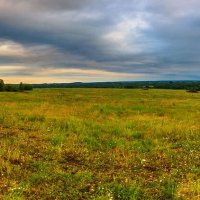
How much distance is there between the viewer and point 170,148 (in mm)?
13578

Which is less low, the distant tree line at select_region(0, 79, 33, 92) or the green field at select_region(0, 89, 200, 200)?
the distant tree line at select_region(0, 79, 33, 92)

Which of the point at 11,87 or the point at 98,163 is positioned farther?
the point at 11,87

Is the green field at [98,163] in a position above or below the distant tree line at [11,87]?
below

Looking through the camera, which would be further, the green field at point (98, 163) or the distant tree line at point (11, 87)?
the distant tree line at point (11, 87)

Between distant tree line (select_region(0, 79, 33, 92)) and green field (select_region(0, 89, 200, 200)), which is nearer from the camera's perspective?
green field (select_region(0, 89, 200, 200))

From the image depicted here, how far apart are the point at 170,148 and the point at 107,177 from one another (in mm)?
4880

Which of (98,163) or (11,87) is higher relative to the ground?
(11,87)

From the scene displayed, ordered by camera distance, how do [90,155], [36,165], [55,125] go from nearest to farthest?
[36,165], [90,155], [55,125]

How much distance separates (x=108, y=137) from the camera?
1541 cm

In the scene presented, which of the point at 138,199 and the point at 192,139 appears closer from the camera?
the point at 138,199

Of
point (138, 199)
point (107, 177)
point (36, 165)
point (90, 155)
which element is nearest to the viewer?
point (138, 199)

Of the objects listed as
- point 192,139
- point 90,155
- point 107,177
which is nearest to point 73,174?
point 107,177

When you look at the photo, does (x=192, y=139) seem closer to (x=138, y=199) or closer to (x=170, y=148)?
(x=170, y=148)

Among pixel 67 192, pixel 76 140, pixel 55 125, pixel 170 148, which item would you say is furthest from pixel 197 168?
pixel 55 125
